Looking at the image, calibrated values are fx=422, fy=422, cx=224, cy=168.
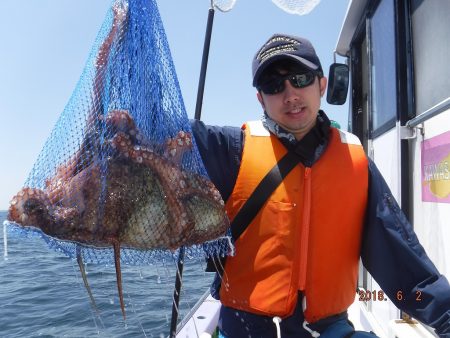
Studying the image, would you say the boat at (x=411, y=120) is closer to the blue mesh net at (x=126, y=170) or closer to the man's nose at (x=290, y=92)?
the man's nose at (x=290, y=92)

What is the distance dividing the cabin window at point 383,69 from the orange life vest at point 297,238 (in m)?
1.51

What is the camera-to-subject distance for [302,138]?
248 centimetres

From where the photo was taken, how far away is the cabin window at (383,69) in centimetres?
367

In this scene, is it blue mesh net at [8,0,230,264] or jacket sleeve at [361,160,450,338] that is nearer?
blue mesh net at [8,0,230,264]

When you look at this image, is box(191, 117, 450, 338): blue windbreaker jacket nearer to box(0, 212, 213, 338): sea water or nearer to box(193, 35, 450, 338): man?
box(193, 35, 450, 338): man

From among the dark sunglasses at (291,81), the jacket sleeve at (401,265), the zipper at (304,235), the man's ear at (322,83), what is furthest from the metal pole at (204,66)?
the jacket sleeve at (401,265)

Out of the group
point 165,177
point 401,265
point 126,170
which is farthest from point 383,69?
point 126,170

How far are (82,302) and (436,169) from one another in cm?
804

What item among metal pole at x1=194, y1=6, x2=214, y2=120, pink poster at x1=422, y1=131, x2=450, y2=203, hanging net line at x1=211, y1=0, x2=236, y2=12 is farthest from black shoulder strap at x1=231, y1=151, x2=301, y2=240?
hanging net line at x1=211, y1=0, x2=236, y2=12

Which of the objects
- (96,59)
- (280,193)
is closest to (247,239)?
(280,193)

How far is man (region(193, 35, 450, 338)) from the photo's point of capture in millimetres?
2236

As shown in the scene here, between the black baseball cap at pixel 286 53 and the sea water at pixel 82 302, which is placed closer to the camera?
the black baseball cap at pixel 286 53

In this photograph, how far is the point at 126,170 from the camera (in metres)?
1.77

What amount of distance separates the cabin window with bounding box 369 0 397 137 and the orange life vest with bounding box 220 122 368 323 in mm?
1514
